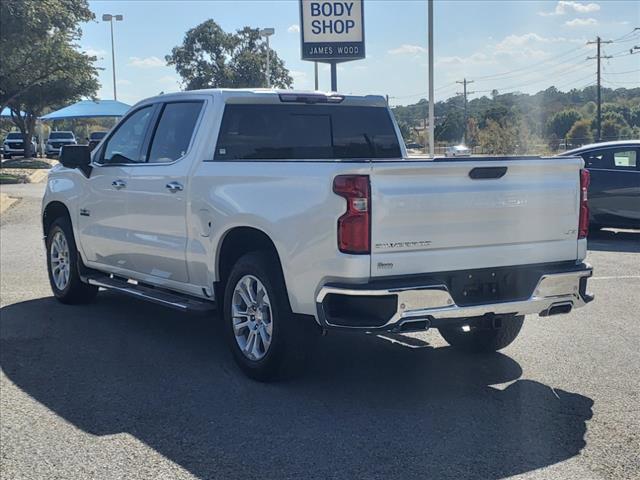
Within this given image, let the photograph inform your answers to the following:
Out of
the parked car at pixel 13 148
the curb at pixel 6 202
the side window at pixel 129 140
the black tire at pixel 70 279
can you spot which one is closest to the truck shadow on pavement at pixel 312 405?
the black tire at pixel 70 279

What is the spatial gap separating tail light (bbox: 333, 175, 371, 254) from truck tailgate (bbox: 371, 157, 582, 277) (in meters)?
0.04

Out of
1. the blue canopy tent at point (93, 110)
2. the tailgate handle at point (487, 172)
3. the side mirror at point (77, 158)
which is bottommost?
the tailgate handle at point (487, 172)

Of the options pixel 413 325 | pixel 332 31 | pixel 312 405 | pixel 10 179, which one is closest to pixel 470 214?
pixel 413 325

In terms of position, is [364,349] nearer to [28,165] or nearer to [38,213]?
[38,213]

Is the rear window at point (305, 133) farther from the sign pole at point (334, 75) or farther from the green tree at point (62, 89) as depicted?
the green tree at point (62, 89)

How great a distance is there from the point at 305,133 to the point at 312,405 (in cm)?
263

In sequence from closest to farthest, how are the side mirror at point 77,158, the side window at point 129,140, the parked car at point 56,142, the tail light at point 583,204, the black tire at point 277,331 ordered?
the black tire at point 277,331 < the tail light at point 583,204 < the side window at point 129,140 < the side mirror at point 77,158 < the parked car at point 56,142

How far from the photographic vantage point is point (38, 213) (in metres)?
18.2

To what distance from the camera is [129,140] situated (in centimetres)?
751

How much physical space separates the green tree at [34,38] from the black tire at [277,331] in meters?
21.2

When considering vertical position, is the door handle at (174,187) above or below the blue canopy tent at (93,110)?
below

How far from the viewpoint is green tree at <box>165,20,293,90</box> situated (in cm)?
5969

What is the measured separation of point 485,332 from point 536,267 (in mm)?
1065

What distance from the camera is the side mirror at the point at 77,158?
7.81 m
